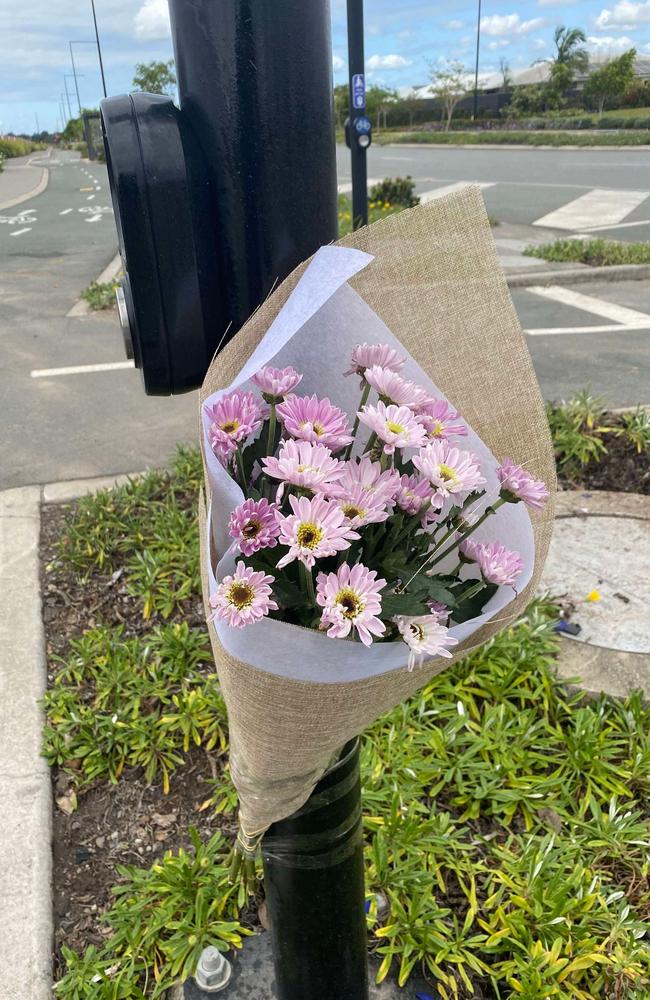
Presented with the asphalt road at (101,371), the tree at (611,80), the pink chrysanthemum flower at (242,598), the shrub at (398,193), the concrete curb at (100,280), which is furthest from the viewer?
the tree at (611,80)

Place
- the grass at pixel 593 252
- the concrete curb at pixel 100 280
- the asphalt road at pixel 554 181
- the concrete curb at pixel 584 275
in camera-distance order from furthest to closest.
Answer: the asphalt road at pixel 554 181
the grass at pixel 593 252
the concrete curb at pixel 584 275
the concrete curb at pixel 100 280

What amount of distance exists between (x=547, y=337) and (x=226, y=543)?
6202mm

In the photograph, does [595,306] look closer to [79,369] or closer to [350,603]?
[79,369]

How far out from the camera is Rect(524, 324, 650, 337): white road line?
22.4 ft

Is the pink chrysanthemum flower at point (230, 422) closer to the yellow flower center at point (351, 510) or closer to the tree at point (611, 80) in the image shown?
the yellow flower center at point (351, 510)

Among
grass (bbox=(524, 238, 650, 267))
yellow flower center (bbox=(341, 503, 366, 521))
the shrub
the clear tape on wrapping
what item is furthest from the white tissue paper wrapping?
the shrub

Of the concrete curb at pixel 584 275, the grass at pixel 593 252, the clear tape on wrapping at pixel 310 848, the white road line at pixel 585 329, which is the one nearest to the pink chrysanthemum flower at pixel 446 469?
the clear tape on wrapping at pixel 310 848

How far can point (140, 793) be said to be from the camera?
2.47 meters

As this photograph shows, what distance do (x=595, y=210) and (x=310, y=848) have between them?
13.9m

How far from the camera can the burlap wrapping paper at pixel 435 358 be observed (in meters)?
1.01

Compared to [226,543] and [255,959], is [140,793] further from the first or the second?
[226,543]

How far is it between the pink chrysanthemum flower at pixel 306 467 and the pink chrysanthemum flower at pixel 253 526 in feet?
0.13

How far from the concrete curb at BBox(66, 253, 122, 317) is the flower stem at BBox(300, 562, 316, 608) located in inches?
251

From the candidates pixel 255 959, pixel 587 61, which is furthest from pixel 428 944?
pixel 587 61
